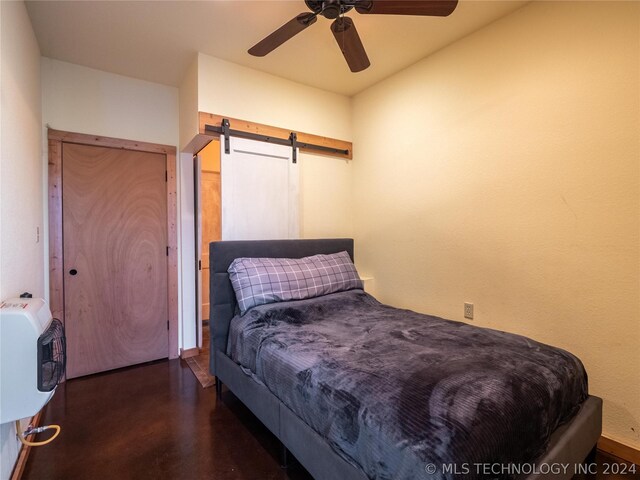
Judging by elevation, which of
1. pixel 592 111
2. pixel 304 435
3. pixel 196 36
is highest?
pixel 196 36

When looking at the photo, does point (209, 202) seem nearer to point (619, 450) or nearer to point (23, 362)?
point (23, 362)

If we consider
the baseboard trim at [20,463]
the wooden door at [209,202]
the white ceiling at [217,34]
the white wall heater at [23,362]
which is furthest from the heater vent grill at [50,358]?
the wooden door at [209,202]

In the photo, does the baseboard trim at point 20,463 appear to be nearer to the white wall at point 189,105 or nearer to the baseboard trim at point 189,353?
the baseboard trim at point 189,353

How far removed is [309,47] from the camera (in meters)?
2.62

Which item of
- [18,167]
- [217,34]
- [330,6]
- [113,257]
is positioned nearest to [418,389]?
[330,6]

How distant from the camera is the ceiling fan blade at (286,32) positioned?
179 centimetres

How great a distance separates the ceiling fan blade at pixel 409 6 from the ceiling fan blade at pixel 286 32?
0.93 ft

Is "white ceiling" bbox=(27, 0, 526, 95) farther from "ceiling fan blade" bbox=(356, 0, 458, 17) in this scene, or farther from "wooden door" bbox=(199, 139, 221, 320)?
"wooden door" bbox=(199, 139, 221, 320)

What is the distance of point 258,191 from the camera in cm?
302

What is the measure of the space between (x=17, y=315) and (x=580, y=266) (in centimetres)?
292

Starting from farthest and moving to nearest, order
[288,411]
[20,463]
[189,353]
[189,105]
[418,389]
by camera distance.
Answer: [189,353] → [189,105] → [20,463] → [288,411] → [418,389]

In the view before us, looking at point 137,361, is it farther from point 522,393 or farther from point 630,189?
point 630,189

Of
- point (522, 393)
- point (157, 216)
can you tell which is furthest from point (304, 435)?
point (157, 216)

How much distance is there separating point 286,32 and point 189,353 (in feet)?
10.1
